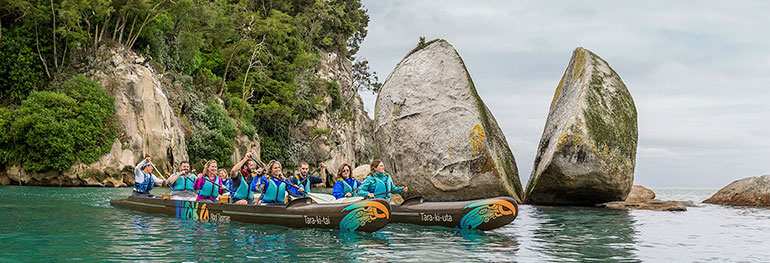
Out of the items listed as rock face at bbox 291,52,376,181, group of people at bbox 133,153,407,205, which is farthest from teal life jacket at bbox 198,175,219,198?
rock face at bbox 291,52,376,181

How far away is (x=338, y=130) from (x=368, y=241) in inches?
1761

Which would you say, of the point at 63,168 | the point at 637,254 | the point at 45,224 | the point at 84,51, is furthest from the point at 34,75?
the point at 637,254

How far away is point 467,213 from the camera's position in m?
12.1

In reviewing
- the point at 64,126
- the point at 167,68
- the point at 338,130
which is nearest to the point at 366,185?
the point at 64,126

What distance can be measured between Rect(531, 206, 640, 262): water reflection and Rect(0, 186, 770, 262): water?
0.06 feet

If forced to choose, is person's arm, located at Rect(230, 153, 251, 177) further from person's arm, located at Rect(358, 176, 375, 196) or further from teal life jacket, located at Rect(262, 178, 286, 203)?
person's arm, located at Rect(358, 176, 375, 196)

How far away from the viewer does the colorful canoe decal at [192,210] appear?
45.7 feet

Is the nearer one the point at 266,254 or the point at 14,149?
the point at 266,254

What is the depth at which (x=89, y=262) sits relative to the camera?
26.0 ft

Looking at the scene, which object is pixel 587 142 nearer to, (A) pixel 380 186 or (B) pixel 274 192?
(A) pixel 380 186

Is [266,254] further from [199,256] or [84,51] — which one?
[84,51]

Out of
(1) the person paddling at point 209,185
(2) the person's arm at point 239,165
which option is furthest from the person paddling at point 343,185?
(1) the person paddling at point 209,185

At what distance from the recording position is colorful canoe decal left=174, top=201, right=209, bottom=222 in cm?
1394

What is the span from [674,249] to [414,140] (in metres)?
8.95
